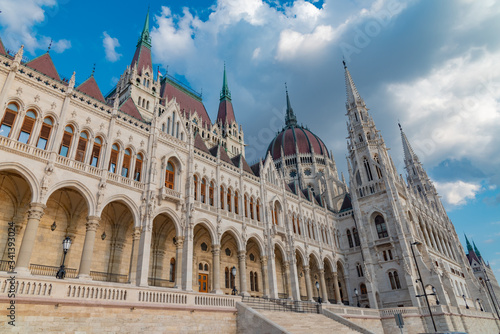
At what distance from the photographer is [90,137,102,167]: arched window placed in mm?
19997

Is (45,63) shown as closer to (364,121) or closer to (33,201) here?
(33,201)

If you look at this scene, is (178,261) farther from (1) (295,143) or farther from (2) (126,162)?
(1) (295,143)

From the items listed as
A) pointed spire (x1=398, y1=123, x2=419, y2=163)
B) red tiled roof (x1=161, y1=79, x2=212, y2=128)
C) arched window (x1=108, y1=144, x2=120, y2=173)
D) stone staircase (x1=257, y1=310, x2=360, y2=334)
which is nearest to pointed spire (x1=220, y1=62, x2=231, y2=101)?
red tiled roof (x1=161, y1=79, x2=212, y2=128)

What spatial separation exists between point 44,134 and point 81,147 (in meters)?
2.17

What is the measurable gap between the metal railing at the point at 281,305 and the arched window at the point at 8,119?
17.2 m

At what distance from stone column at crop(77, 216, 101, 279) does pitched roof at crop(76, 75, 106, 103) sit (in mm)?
8924

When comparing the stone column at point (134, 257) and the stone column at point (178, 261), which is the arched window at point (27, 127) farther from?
the stone column at point (178, 261)

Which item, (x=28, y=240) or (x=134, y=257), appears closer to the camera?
(x=28, y=240)

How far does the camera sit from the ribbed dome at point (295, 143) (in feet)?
215

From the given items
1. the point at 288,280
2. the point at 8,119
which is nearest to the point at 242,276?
the point at 288,280

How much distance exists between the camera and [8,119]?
55.1 feet

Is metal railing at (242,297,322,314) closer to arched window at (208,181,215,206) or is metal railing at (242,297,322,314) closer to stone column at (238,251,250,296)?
stone column at (238,251,250,296)

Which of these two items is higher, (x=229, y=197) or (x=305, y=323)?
(x=229, y=197)

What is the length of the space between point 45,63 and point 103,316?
16.6 metres
